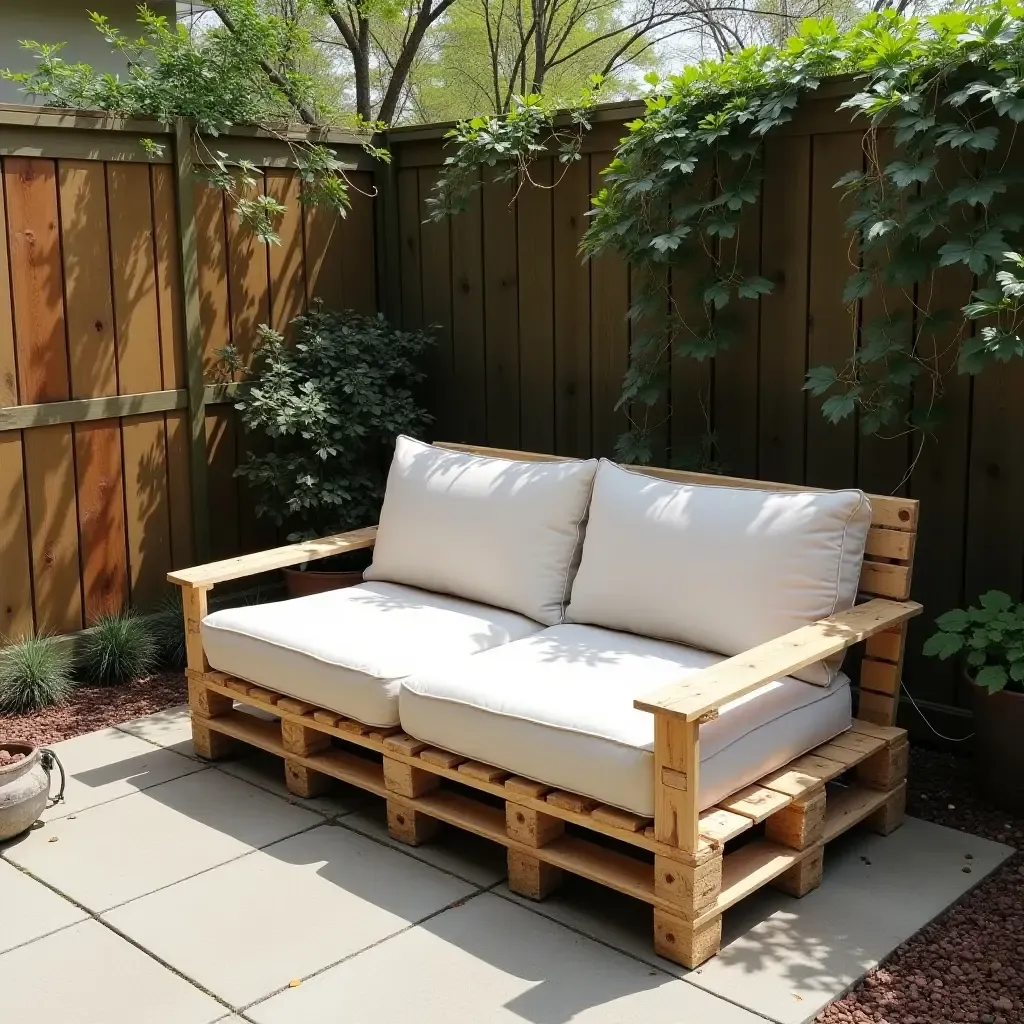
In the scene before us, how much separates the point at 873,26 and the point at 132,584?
3.21 m

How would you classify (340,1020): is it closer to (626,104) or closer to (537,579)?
(537,579)

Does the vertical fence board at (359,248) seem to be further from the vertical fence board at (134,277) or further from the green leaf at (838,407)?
the green leaf at (838,407)

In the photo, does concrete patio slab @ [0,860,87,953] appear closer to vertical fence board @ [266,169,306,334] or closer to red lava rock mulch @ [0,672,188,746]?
red lava rock mulch @ [0,672,188,746]

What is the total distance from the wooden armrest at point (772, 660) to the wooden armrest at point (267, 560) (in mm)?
1627

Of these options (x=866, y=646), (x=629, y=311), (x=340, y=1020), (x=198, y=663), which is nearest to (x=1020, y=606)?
(x=866, y=646)

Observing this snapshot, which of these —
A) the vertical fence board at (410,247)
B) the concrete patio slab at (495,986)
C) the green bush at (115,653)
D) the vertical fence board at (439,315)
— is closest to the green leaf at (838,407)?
the concrete patio slab at (495,986)

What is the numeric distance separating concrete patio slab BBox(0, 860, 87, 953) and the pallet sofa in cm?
75

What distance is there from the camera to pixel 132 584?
458 cm

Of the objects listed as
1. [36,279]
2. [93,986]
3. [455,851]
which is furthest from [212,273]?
[93,986]

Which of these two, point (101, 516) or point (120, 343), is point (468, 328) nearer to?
point (120, 343)

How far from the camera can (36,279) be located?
4.14 meters

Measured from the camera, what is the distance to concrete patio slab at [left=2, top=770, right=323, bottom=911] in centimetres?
295

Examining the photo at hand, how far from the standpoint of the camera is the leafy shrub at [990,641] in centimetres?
306

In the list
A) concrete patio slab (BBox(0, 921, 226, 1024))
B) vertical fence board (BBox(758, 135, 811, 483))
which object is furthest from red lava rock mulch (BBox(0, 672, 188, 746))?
vertical fence board (BBox(758, 135, 811, 483))
